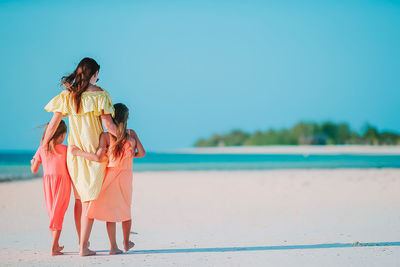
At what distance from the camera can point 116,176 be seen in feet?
14.0

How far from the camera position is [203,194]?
10219 millimetres

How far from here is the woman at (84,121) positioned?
161 inches

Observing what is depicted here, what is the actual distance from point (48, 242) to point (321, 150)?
51589 millimetres

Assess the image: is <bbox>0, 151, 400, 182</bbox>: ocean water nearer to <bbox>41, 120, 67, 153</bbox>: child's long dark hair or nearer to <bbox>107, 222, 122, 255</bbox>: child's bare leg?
<bbox>41, 120, 67, 153</bbox>: child's long dark hair

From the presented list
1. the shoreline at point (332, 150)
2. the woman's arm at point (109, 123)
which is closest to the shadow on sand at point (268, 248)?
the woman's arm at point (109, 123)

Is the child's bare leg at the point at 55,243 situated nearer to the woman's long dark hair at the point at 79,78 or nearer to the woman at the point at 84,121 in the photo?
the woman at the point at 84,121

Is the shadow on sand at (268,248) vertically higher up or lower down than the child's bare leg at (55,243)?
lower down

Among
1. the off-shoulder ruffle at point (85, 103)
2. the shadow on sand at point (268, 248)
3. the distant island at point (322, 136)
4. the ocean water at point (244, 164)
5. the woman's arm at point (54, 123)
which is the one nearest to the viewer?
the off-shoulder ruffle at point (85, 103)

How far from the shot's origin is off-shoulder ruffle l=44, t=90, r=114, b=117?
4.05m

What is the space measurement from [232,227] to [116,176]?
229cm

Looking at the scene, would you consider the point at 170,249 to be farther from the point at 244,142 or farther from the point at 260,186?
the point at 244,142

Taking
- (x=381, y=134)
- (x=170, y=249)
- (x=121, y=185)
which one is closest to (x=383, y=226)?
(x=170, y=249)

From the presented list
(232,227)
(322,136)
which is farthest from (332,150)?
(232,227)

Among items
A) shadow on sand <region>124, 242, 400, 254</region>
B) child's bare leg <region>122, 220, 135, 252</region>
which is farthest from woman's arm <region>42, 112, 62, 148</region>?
shadow on sand <region>124, 242, 400, 254</region>
